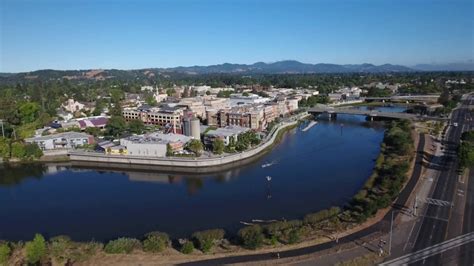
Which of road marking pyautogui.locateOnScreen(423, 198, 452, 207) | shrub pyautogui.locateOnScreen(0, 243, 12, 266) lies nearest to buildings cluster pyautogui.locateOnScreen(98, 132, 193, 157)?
shrub pyautogui.locateOnScreen(0, 243, 12, 266)

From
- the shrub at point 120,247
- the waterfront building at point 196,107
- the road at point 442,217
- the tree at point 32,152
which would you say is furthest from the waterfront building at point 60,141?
the road at point 442,217

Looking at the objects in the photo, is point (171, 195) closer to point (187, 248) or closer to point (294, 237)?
point (187, 248)

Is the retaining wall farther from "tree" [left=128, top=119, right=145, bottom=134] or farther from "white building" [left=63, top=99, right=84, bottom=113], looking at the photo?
"white building" [left=63, top=99, right=84, bottom=113]

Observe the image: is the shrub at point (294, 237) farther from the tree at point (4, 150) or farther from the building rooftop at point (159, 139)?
the tree at point (4, 150)

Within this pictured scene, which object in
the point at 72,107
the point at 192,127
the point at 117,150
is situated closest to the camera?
the point at 117,150

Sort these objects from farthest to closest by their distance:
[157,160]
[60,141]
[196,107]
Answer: [196,107] < [60,141] < [157,160]

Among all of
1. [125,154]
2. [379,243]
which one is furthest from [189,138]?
[379,243]

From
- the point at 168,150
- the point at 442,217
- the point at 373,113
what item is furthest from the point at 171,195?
the point at 373,113
